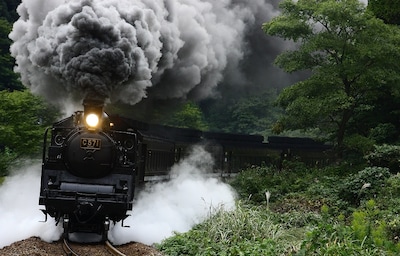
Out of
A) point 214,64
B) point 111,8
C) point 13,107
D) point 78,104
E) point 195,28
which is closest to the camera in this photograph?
point 111,8

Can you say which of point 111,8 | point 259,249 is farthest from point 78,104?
point 259,249

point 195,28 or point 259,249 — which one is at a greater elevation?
point 195,28

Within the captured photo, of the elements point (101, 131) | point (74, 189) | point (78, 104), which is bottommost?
point (74, 189)

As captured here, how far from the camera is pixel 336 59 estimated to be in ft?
56.5

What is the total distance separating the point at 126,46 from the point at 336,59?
7.86 meters

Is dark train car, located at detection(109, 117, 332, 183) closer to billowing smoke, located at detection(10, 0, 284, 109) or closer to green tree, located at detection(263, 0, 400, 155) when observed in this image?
billowing smoke, located at detection(10, 0, 284, 109)

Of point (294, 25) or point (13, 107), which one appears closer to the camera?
point (294, 25)

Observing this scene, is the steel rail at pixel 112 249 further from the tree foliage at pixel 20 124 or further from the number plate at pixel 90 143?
the tree foliage at pixel 20 124

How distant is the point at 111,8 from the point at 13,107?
10.2 meters

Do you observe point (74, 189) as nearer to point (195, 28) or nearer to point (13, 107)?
point (195, 28)

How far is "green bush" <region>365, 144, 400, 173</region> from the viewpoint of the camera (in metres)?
14.3

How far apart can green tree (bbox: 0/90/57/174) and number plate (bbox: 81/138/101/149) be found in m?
10.5

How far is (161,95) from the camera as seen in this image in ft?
51.7

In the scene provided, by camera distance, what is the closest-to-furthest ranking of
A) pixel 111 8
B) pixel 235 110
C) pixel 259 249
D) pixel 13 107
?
pixel 259 249 → pixel 111 8 → pixel 13 107 → pixel 235 110
